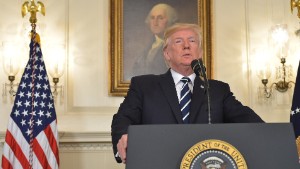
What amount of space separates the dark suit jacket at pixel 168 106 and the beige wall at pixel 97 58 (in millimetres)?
2124

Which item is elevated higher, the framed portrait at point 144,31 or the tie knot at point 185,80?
the framed portrait at point 144,31

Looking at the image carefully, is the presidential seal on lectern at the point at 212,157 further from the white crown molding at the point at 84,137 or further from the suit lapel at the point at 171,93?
the white crown molding at the point at 84,137

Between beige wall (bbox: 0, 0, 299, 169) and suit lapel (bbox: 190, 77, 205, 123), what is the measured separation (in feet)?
7.18

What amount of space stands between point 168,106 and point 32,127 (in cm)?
184

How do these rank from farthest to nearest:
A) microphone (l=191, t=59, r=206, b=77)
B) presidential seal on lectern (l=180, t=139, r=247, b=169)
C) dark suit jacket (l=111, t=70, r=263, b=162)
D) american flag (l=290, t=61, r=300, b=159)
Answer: american flag (l=290, t=61, r=300, b=159), dark suit jacket (l=111, t=70, r=263, b=162), microphone (l=191, t=59, r=206, b=77), presidential seal on lectern (l=180, t=139, r=247, b=169)

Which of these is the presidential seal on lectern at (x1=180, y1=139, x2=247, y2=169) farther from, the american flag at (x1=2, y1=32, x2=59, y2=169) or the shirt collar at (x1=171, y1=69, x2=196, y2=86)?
the american flag at (x1=2, y1=32, x2=59, y2=169)

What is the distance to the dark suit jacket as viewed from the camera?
2330 millimetres

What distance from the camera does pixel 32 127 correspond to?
151 inches

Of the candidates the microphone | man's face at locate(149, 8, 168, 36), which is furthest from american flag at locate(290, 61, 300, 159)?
→ the microphone

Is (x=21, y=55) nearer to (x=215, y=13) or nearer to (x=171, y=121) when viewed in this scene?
(x=215, y=13)

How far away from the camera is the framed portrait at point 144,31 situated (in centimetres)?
473

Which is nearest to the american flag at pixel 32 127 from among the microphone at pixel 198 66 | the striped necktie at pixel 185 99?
the striped necktie at pixel 185 99

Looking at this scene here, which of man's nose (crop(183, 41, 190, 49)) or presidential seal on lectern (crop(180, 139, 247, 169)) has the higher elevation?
man's nose (crop(183, 41, 190, 49))

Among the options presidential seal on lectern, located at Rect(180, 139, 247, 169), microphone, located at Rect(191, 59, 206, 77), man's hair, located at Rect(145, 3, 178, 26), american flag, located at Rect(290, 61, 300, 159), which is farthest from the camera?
man's hair, located at Rect(145, 3, 178, 26)
